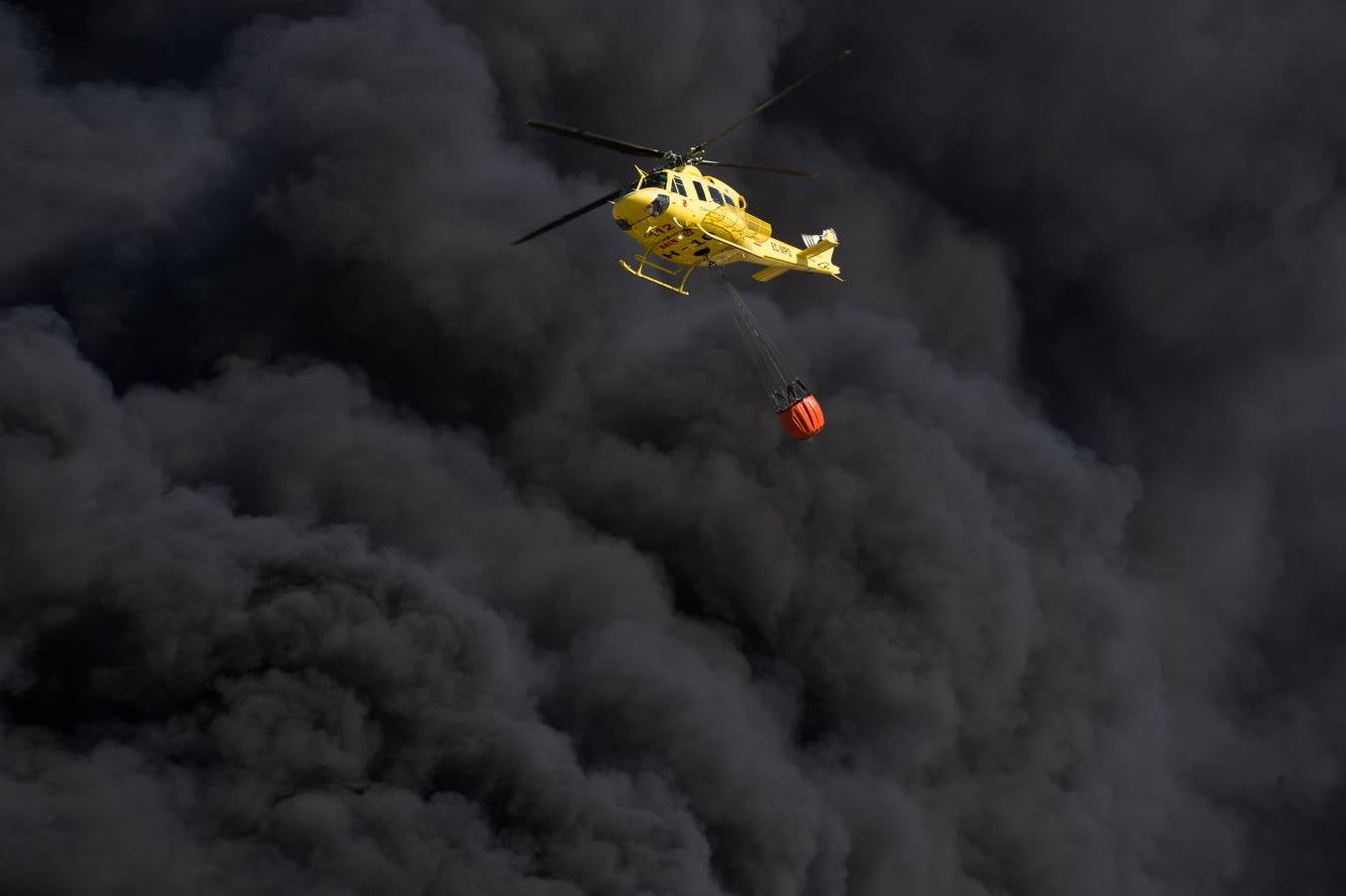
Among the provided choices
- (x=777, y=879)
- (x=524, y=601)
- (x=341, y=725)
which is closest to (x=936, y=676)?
(x=777, y=879)

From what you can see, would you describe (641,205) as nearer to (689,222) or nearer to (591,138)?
(689,222)

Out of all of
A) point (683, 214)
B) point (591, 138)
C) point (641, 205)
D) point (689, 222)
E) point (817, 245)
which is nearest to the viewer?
point (591, 138)

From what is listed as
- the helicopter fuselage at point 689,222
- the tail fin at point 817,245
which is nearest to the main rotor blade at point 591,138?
the helicopter fuselage at point 689,222

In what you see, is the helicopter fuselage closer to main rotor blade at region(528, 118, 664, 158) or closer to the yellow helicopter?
the yellow helicopter

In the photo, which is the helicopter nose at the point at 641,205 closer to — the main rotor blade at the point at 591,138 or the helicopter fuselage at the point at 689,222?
the helicopter fuselage at the point at 689,222

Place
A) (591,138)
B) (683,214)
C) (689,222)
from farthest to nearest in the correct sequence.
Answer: (689,222)
(683,214)
(591,138)

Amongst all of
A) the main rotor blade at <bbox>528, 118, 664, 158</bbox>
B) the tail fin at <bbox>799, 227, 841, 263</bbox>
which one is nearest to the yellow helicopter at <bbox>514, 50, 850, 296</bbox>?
the main rotor blade at <bbox>528, 118, 664, 158</bbox>

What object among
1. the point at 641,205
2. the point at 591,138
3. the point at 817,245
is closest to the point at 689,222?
the point at 641,205

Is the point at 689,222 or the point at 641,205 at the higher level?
the point at 689,222
